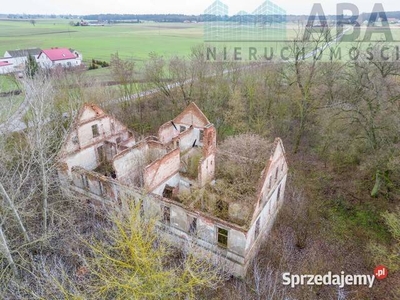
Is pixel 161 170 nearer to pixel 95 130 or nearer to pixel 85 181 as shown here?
pixel 85 181

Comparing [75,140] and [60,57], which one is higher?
[60,57]

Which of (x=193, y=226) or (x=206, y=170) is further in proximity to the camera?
(x=206, y=170)

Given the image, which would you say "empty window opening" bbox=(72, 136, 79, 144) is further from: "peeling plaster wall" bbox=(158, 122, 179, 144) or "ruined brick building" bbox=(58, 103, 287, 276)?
"peeling plaster wall" bbox=(158, 122, 179, 144)

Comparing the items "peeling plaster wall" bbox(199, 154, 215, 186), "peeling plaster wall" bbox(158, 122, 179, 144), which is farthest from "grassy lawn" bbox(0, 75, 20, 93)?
"peeling plaster wall" bbox(199, 154, 215, 186)

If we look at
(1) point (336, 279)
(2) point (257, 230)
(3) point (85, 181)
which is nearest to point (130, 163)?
(3) point (85, 181)

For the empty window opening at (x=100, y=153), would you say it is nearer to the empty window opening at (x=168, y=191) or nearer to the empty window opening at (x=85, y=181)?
the empty window opening at (x=85, y=181)

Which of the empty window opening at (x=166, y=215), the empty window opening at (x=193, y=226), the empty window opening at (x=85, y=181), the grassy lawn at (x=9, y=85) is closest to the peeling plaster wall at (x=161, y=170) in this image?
the empty window opening at (x=166, y=215)

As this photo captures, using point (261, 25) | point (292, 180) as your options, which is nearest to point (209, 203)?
point (292, 180)
